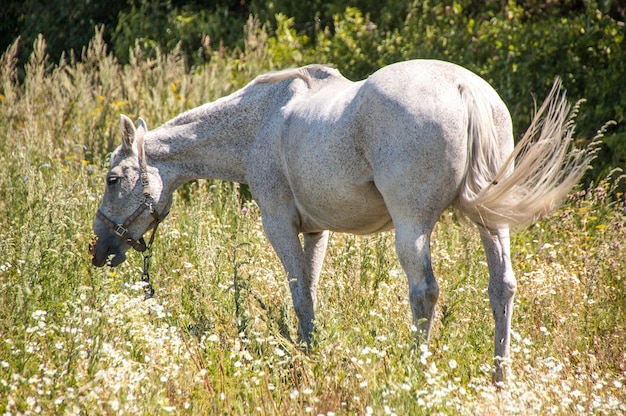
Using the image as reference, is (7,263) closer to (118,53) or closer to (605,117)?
(605,117)

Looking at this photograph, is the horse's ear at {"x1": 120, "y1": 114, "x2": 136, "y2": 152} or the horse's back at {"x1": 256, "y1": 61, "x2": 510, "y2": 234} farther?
the horse's ear at {"x1": 120, "y1": 114, "x2": 136, "y2": 152}

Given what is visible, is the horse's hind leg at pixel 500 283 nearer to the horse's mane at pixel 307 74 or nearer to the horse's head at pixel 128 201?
the horse's mane at pixel 307 74

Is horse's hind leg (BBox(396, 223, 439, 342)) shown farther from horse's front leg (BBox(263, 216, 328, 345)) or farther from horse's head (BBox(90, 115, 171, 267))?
horse's head (BBox(90, 115, 171, 267))

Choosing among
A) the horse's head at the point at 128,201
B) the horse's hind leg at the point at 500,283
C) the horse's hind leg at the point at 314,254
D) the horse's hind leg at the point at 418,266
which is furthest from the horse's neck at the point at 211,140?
the horse's hind leg at the point at 500,283

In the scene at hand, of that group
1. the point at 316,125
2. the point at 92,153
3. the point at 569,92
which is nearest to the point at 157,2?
the point at 92,153

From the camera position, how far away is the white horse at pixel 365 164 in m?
3.83

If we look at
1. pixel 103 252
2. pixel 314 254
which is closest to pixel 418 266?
pixel 314 254

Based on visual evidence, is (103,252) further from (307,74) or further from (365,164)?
(365,164)

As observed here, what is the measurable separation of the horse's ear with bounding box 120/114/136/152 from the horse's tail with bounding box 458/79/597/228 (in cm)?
219

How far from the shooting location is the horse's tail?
12.5 ft

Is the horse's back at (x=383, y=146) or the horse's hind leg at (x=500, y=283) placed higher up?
the horse's back at (x=383, y=146)

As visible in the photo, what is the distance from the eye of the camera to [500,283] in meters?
4.13

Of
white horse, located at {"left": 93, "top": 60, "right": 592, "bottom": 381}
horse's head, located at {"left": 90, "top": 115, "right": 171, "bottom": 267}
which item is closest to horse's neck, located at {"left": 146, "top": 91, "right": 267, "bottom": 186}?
white horse, located at {"left": 93, "top": 60, "right": 592, "bottom": 381}

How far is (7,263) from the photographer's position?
4.81 meters
